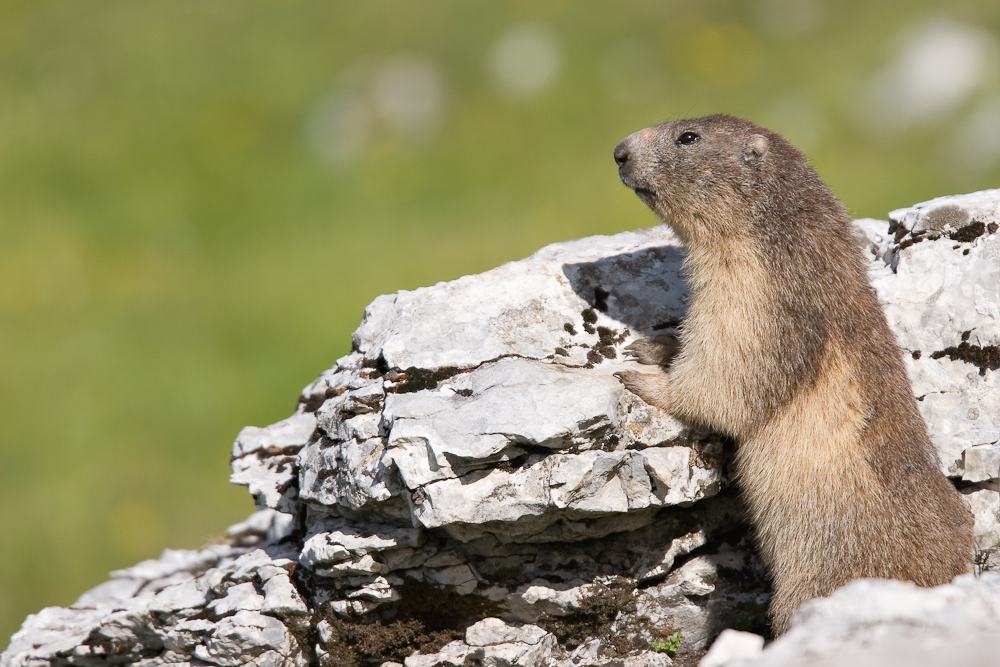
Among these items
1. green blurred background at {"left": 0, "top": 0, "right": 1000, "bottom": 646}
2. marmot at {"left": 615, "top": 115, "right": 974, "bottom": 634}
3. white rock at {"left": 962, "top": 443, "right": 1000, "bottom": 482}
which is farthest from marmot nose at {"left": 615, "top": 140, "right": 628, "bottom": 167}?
green blurred background at {"left": 0, "top": 0, "right": 1000, "bottom": 646}

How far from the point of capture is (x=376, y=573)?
7.80 meters

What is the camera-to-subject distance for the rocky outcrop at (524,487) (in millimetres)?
7188

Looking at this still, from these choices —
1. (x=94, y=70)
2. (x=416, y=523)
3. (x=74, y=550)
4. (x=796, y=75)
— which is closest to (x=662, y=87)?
(x=796, y=75)

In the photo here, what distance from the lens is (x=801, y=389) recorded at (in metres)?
7.43

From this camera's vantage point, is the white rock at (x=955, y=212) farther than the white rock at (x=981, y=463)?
Yes

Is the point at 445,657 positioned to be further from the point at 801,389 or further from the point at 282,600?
the point at 801,389

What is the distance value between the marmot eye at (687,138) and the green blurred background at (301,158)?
10.5m

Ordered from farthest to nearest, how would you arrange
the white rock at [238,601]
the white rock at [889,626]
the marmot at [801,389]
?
the white rock at [238,601] → the marmot at [801,389] → the white rock at [889,626]

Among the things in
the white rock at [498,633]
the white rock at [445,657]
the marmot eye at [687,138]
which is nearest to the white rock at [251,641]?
the white rock at [445,657]

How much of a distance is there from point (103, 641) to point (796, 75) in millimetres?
19967

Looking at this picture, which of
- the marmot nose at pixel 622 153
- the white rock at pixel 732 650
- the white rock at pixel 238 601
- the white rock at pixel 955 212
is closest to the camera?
the white rock at pixel 732 650

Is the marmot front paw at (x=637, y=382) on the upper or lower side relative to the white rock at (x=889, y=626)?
upper

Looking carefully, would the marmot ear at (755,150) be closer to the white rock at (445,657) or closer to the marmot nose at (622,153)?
the marmot nose at (622,153)

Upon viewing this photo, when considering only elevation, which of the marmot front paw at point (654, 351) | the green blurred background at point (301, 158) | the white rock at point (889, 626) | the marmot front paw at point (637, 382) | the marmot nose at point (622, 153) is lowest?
the white rock at point (889, 626)
